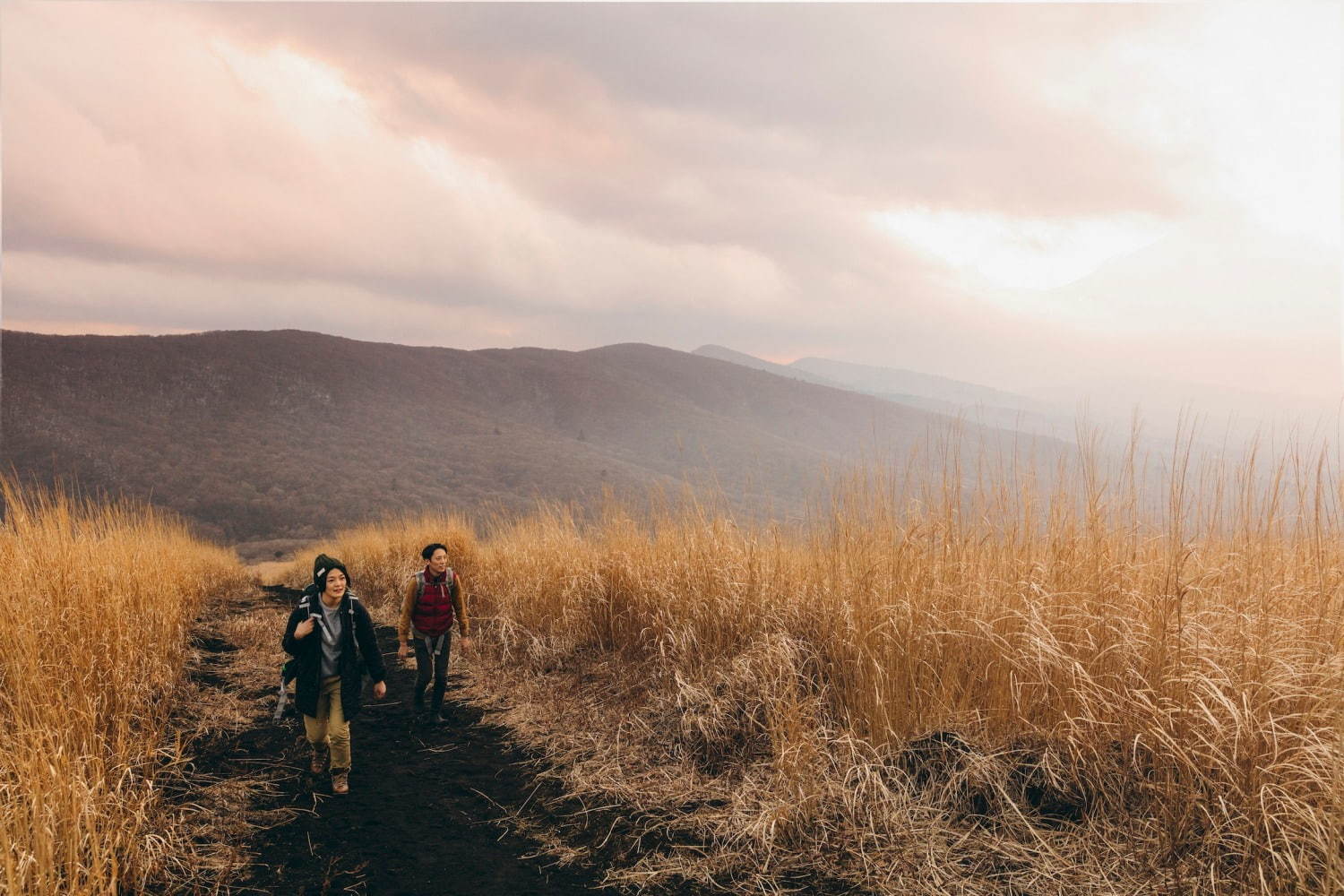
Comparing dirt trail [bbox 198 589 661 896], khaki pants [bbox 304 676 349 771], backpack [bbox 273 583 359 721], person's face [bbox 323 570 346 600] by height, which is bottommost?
dirt trail [bbox 198 589 661 896]

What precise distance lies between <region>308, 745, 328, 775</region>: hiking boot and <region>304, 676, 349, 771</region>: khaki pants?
8cm

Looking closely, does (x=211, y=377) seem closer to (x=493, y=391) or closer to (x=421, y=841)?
(x=493, y=391)

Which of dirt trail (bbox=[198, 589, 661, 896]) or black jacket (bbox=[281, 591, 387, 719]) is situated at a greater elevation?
black jacket (bbox=[281, 591, 387, 719])

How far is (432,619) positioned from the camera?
5.73 meters

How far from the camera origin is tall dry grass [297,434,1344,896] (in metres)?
2.79

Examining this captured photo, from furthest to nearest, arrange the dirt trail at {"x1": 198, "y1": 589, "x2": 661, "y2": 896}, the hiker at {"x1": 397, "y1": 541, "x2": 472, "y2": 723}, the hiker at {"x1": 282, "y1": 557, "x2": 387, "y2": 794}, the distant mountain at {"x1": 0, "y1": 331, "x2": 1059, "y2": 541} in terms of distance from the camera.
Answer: the distant mountain at {"x1": 0, "y1": 331, "x2": 1059, "y2": 541}, the hiker at {"x1": 397, "y1": 541, "x2": 472, "y2": 723}, the hiker at {"x1": 282, "y1": 557, "x2": 387, "y2": 794}, the dirt trail at {"x1": 198, "y1": 589, "x2": 661, "y2": 896}

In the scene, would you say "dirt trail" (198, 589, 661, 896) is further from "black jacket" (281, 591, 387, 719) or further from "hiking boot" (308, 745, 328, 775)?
"black jacket" (281, 591, 387, 719)

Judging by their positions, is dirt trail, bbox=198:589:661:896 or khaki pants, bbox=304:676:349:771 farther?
khaki pants, bbox=304:676:349:771

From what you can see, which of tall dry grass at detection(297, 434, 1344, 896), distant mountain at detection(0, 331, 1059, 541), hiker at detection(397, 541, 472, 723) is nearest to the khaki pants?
hiker at detection(397, 541, 472, 723)

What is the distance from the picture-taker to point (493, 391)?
74062 millimetres

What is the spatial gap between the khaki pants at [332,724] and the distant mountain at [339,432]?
2033cm

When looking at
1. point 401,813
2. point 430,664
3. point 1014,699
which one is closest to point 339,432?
point 430,664

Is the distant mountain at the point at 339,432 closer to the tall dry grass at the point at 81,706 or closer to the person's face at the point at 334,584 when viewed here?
the tall dry grass at the point at 81,706

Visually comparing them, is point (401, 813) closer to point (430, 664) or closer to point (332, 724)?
point (332, 724)
